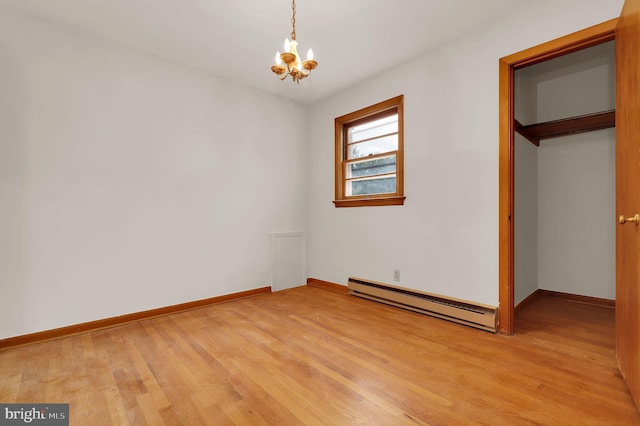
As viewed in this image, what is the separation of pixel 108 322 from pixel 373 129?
11.6 feet

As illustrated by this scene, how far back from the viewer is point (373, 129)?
3.80 meters

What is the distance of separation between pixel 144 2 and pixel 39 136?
4.59 ft

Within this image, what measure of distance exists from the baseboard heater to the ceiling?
98.9 inches

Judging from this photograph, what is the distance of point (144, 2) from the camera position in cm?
230

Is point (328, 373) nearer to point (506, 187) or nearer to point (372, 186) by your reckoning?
point (506, 187)

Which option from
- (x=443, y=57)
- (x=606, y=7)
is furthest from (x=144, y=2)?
(x=606, y=7)

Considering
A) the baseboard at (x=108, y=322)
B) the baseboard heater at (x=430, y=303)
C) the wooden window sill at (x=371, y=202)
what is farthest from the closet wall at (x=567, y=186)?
the baseboard at (x=108, y=322)

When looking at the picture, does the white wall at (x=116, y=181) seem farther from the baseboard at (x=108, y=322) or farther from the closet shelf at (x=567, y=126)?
the closet shelf at (x=567, y=126)

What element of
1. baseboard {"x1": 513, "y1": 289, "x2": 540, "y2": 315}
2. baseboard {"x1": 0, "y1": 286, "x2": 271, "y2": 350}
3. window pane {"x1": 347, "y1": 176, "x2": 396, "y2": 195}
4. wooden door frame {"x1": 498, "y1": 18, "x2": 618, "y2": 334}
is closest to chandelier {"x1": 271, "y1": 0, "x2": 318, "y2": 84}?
wooden door frame {"x1": 498, "y1": 18, "x2": 618, "y2": 334}

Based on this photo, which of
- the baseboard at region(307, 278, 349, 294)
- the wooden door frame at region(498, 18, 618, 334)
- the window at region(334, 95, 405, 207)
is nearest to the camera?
the wooden door frame at region(498, 18, 618, 334)

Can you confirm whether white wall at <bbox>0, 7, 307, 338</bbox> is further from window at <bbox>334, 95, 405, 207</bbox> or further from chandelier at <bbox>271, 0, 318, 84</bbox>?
chandelier at <bbox>271, 0, 318, 84</bbox>

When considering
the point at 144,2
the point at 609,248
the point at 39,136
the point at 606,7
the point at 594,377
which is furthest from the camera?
the point at 609,248

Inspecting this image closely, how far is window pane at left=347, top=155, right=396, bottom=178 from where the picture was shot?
354 centimetres

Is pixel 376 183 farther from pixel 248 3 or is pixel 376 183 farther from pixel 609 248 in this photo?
pixel 609 248
